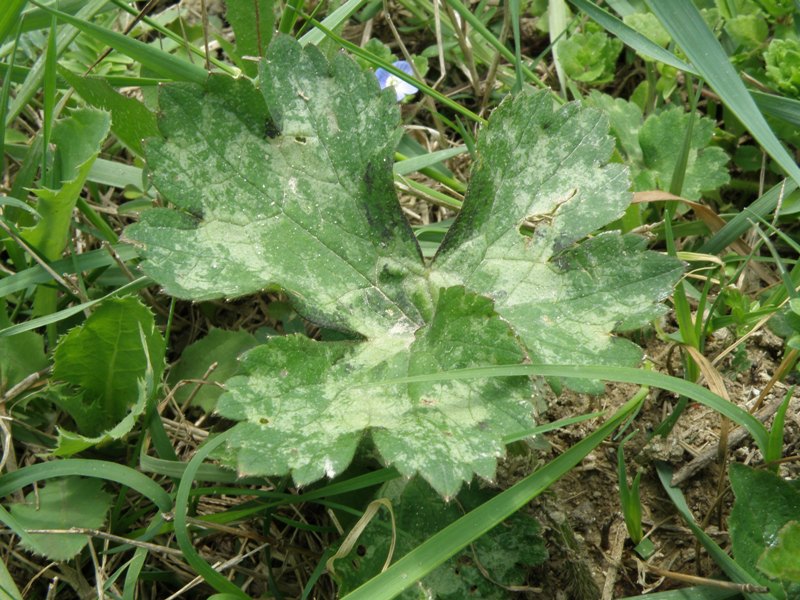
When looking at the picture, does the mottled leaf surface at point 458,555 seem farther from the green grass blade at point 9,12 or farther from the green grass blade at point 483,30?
the green grass blade at point 9,12

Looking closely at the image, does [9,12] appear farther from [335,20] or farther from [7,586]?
[7,586]

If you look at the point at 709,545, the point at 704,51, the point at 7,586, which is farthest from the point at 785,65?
the point at 7,586

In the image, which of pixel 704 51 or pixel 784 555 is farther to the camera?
pixel 704 51

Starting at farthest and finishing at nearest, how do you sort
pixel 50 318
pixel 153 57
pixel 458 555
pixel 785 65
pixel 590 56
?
pixel 590 56
pixel 785 65
pixel 153 57
pixel 50 318
pixel 458 555

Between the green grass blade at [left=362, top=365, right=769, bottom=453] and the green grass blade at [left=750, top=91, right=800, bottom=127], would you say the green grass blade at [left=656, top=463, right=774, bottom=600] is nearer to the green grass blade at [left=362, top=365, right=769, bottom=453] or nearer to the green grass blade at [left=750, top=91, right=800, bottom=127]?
the green grass blade at [left=362, top=365, right=769, bottom=453]

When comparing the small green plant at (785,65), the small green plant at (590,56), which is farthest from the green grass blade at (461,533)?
the small green plant at (590,56)

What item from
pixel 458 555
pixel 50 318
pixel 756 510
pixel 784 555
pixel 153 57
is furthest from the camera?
pixel 153 57
